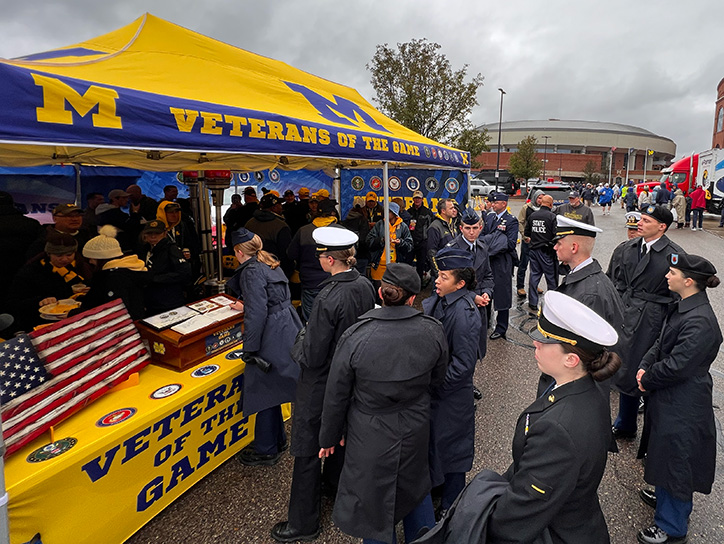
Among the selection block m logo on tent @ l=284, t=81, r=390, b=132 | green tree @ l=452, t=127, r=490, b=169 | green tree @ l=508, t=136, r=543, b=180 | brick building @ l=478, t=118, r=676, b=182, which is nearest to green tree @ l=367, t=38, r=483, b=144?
green tree @ l=452, t=127, r=490, b=169

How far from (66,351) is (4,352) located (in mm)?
357

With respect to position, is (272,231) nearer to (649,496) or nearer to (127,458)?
(127,458)

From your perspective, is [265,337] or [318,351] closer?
[318,351]

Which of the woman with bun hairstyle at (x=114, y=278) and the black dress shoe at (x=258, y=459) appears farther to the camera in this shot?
the black dress shoe at (x=258, y=459)

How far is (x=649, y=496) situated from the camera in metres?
3.09

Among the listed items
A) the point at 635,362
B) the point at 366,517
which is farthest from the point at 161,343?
the point at 635,362

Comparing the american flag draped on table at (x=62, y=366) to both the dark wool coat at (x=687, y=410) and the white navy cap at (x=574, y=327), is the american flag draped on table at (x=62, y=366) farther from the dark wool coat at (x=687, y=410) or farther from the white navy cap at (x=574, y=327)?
the dark wool coat at (x=687, y=410)

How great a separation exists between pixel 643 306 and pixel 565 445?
2.99 m

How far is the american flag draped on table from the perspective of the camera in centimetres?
233

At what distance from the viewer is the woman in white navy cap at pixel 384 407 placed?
215cm

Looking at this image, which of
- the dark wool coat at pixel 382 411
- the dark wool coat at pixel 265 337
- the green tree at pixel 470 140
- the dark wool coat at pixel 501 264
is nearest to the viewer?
the dark wool coat at pixel 382 411

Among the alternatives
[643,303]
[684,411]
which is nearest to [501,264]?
[643,303]

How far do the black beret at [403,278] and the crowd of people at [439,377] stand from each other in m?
0.01

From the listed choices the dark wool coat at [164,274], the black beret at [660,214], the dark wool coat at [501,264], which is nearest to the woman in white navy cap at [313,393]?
the dark wool coat at [164,274]
